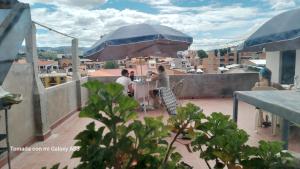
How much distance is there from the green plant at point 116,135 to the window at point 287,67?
9.03m

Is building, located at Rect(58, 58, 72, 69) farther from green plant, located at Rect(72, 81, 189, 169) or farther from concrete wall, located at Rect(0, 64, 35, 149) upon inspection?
green plant, located at Rect(72, 81, 189, 169)

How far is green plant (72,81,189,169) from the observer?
70cm

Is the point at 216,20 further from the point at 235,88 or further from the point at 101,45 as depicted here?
the point at 101,45

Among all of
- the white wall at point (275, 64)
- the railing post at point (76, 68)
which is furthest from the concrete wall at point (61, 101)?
the white wall at point (275, 64)

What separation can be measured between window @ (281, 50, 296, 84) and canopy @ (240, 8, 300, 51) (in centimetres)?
355

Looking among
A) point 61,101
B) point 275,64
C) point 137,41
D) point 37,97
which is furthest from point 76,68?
point 275,64

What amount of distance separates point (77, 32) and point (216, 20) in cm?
961

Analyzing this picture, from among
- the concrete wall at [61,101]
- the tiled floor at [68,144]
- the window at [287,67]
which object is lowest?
the tiled floor at [68,144]

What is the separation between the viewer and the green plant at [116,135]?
2.29 feet

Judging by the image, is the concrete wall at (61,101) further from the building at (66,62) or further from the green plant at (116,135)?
the green plant at (116,135)

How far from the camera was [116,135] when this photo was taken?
0.74 m

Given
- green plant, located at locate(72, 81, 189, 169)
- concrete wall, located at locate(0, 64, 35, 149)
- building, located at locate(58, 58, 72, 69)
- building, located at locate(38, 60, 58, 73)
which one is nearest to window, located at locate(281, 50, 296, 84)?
building, located at locate(58, 58, 72, 69)

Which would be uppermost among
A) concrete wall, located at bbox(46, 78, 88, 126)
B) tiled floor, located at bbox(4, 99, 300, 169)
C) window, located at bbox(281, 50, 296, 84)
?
window, located at bbox(281, 50, 296, 84)

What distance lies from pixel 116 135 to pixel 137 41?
222 inches
